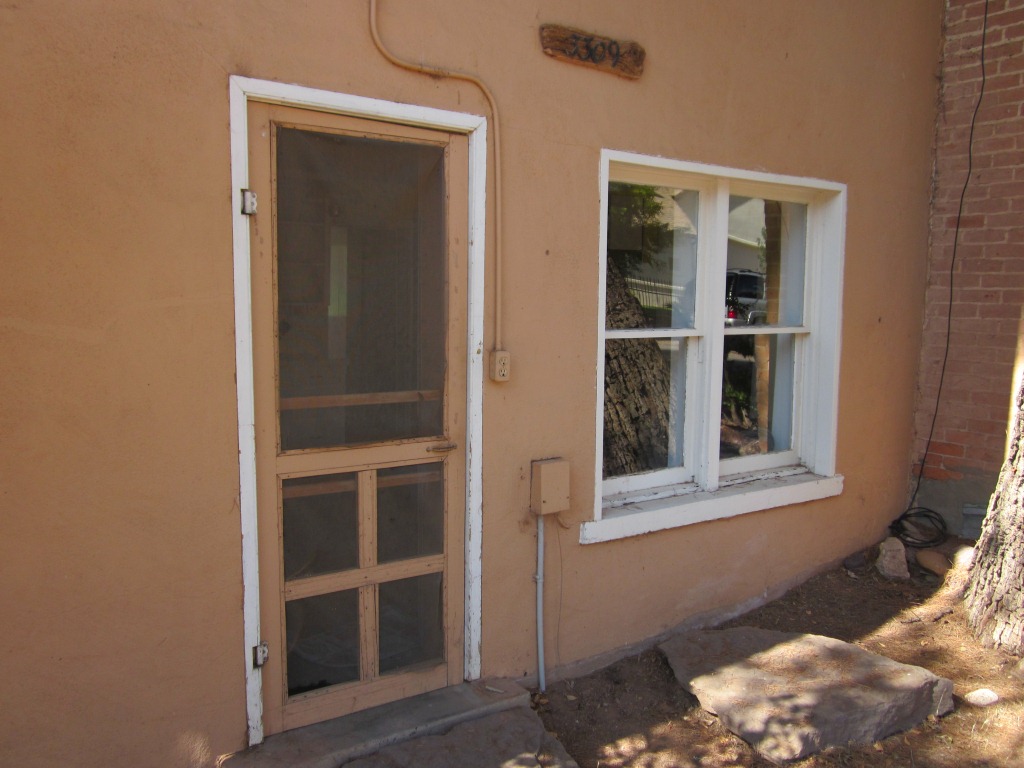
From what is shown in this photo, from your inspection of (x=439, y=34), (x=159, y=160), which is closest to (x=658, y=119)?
(x=439, y=34)

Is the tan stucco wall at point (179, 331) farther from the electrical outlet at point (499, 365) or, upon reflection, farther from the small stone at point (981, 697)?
the small stone at point (981, 697)

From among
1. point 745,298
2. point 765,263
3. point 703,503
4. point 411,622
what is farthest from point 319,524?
point 765,263

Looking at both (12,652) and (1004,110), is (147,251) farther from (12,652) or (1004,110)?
(1004,110)

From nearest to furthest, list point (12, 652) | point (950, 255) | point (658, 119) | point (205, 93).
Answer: point (12, 652), point (205, 93), point (658, 119), point (950, 255)

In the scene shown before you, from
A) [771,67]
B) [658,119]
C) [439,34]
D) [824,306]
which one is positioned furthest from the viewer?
[824,306]

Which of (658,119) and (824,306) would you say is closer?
(658,119)

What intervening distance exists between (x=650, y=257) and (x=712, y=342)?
565mm

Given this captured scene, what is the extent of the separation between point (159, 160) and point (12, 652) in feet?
5.31

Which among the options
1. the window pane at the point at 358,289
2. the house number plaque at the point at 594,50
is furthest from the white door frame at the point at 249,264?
the house number plaque at the point at 594,50

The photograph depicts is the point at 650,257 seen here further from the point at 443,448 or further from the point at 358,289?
the point at 358,289

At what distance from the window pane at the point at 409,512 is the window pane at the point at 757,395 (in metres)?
1.89

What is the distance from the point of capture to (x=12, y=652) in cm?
243

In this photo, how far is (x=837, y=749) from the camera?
319cm

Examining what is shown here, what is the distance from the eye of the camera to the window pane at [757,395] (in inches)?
176
